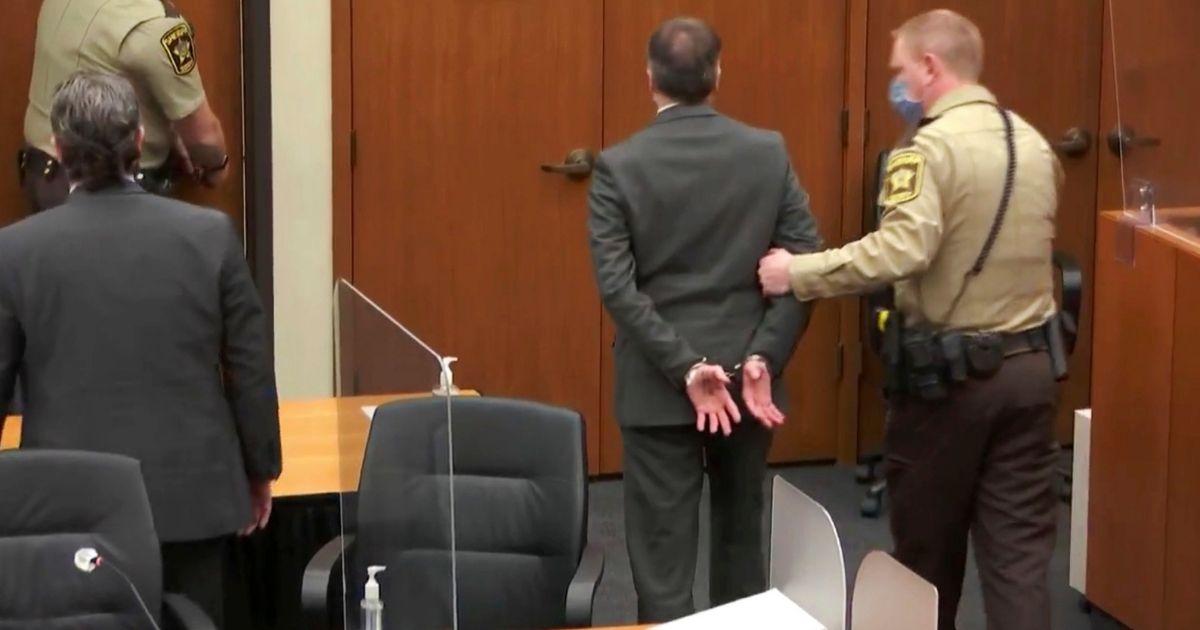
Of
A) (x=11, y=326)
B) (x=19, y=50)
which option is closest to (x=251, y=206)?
(x=19, y=50)

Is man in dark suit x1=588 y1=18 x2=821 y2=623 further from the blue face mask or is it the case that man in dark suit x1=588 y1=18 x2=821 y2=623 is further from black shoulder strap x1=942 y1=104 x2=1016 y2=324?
the blue face mask

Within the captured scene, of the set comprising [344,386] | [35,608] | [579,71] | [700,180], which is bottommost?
[35,608]

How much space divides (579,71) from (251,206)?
3.42 feet

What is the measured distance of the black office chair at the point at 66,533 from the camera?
287 centimetres

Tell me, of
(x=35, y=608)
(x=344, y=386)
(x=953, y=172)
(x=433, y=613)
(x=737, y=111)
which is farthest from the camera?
(x=737, y=111)

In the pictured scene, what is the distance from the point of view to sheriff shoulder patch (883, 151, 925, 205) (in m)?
3.43

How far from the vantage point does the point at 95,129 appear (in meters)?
2.96

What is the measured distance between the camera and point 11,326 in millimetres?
2990

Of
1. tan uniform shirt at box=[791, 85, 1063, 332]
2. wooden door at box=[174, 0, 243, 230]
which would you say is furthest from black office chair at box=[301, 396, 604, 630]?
wooden door at box=[174, 0, 243, 230]

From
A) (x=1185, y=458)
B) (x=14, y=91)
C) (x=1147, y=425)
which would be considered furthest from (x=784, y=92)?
(x=14, y=91)

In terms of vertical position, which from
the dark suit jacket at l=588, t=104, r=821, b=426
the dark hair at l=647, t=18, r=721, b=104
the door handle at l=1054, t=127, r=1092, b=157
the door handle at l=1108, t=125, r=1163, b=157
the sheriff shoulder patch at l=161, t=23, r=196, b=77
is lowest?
the dark suit jacket at l=588, t=104, r=821, b=426

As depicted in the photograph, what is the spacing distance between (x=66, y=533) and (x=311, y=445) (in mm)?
901

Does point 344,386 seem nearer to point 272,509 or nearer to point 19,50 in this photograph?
point 272,509

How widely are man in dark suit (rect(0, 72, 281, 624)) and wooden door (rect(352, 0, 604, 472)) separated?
2151 mm
